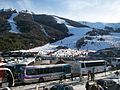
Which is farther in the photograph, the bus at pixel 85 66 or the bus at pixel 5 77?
the bus at pixel 85 66

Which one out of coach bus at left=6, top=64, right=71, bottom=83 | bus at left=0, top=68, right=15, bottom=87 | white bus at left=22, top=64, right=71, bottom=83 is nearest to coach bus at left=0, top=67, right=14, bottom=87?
bus at left=0, top=68, right=15, bottom=87

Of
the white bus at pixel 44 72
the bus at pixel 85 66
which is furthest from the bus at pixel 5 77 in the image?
the bus at pixel 85 66

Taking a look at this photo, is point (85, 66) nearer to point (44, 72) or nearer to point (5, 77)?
point (44, 72)

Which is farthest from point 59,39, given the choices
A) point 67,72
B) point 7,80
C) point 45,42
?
point 7,80

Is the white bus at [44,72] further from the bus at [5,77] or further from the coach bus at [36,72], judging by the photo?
the bus at [5,77]

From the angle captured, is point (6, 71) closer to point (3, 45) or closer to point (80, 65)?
point (80, 65)

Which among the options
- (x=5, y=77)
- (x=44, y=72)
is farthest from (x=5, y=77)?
(x=44, y=72)

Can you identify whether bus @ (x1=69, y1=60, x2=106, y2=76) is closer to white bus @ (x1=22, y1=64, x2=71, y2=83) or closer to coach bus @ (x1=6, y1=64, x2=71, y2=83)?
white bus @ (x1=22, y1=64, x2=71, y2=83)
